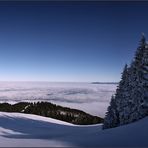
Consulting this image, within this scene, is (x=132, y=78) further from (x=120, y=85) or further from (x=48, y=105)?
(x=48, y=105)

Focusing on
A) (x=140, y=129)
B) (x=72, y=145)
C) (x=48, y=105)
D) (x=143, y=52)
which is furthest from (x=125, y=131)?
(x=48, y=105)

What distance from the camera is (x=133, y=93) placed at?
30359mm

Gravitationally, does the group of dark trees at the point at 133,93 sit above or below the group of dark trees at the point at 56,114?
above

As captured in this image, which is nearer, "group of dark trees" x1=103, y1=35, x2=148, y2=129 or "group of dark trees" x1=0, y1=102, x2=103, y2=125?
"group of dark trees" x1=103, y1=35, x2=148, y2=129

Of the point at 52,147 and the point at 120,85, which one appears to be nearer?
the point at 52,147

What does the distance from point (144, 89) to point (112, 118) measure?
757 cm

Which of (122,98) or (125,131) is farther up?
(122,98)

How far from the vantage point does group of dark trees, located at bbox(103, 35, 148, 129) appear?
29.0 meters

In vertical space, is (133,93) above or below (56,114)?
above

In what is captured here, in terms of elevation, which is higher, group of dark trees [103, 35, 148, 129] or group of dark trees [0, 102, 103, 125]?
group of dark trees [103, 35, 148, 129]

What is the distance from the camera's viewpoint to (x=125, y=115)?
3112 centimetres

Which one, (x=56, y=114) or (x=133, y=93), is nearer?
(x=133, y=93)

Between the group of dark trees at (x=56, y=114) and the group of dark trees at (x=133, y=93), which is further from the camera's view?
the group of dark trees at (x=56, y=114)

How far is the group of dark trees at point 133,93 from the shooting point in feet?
95.1
